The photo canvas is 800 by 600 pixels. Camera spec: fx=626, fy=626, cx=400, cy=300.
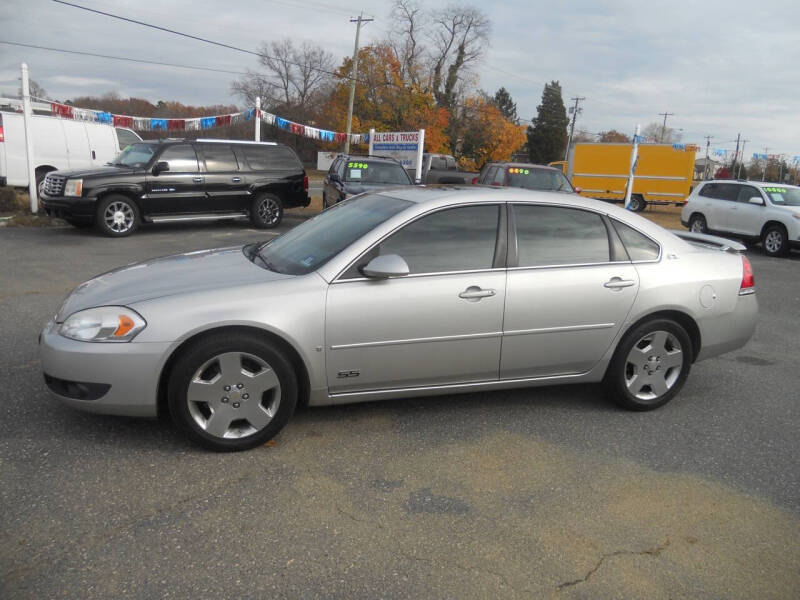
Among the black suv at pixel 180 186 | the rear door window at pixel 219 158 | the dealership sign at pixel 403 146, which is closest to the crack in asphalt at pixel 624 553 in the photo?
the black suv at pixel 180 186

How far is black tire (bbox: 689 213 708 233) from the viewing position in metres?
15.8

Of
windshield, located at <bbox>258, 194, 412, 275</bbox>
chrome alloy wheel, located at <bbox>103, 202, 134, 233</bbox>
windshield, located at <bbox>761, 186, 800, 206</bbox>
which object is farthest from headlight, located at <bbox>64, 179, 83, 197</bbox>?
windshield, located at <bbox>761, 186, 800, 206</bbox>

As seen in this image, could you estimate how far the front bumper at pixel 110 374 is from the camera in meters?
3.26

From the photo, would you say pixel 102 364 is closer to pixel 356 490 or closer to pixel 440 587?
pixel 356 490

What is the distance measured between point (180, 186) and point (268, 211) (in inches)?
79.2

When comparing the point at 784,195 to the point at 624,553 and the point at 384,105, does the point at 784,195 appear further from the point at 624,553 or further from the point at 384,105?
the point at 384,105

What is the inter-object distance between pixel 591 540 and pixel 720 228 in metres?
14.6

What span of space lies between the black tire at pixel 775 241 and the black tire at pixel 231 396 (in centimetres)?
1380

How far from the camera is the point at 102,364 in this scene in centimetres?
326

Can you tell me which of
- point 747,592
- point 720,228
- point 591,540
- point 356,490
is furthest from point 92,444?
point 720,228

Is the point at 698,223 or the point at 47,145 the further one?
the point at 698,223

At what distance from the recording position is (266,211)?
13359 millimetres

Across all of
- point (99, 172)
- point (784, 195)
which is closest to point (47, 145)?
point (99, 172)

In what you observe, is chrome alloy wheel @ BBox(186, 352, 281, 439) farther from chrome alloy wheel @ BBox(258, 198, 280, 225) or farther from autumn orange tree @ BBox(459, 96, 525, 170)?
autumn orange tree @ BBox(459, 96, 525, 170)
